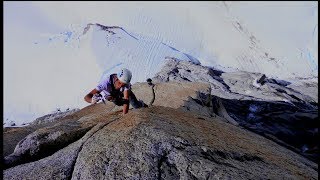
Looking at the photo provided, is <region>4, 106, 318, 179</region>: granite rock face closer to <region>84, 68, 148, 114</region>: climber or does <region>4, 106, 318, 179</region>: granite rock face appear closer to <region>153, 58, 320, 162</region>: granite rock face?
<region>84, 68, 148, 114</region>: climber

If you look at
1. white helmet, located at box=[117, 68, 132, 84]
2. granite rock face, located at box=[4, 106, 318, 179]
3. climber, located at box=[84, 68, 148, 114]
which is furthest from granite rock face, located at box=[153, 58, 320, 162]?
granite rock face, located at box=[4, 106, 318, 179]

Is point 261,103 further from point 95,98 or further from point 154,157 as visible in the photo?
point 154,157

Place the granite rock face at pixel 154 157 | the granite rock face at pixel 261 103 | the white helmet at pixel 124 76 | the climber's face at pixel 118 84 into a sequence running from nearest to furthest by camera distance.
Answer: the granite rock face at pixel 154 157, the white helmet at pixel 124 76, the climber's face at pixel 118 84, the granite rock face at pixel 261 103

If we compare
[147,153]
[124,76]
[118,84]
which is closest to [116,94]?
[118,84]

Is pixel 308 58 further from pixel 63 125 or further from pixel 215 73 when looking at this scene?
pixel 63 125

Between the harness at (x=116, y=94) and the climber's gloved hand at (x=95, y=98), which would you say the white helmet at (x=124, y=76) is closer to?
the harness at (x=116, y=94)

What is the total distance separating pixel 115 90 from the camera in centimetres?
1655

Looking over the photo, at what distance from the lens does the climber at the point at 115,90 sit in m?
16.3

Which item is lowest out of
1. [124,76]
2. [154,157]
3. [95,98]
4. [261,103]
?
[261,103]

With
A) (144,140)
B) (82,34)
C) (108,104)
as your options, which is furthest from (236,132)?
(82,34)

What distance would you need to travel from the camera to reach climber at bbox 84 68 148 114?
16.3 m

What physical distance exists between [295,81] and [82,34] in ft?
75.3

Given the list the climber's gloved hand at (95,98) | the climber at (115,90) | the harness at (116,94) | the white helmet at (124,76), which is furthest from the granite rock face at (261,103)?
the climber's gloved hand at (95,98)

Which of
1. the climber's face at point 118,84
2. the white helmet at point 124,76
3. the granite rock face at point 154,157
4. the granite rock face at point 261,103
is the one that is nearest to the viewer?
the granite rock face at point 154,157
